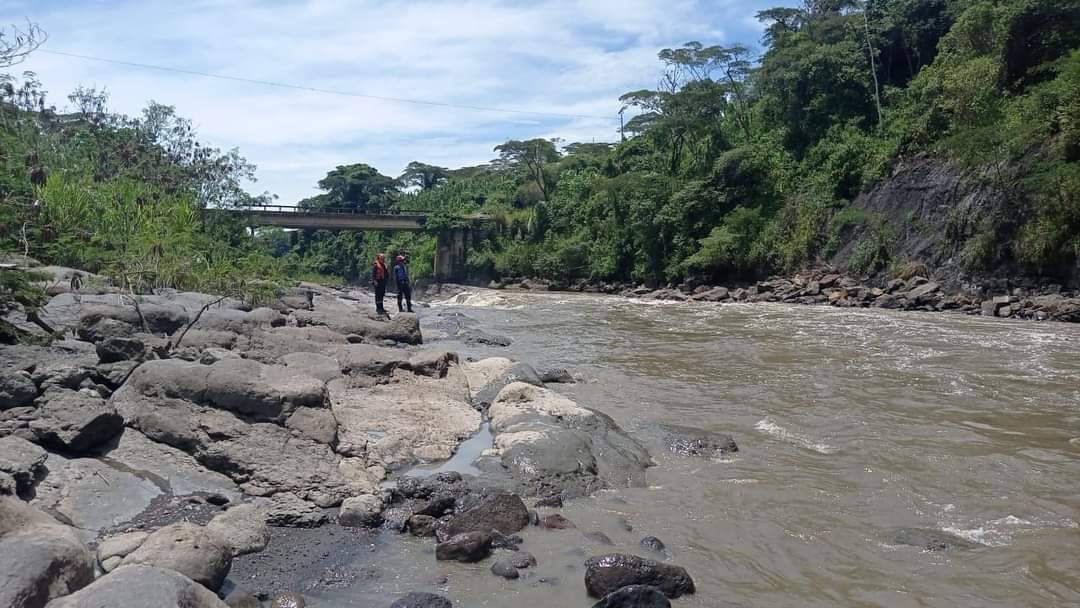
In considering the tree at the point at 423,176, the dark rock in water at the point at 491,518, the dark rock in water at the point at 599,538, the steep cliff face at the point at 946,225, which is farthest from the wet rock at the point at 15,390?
the tree at the point at 423,176

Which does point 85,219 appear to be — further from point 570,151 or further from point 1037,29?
point 570,151

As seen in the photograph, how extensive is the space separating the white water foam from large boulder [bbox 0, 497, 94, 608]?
6.10 metres

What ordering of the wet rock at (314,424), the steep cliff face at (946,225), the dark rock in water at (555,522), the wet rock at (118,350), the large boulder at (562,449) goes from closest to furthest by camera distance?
1. the dark rock in water at (555,522)
2. the large boulder at (562,449)
3. the wet rock at (314,424)
4. the wet rock at (118,350)
5. the steep cliff face at (946,225)

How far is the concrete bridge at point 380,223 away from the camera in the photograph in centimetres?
4100

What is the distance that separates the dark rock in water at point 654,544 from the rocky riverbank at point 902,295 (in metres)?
17.9

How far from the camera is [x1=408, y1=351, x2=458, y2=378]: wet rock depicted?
31.1 ft

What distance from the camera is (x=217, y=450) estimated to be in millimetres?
5781

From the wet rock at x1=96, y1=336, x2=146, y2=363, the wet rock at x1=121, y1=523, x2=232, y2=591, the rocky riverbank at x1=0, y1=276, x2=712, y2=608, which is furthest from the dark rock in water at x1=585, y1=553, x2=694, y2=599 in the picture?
the wet rock at x1=96, y1=336, x2=146, y2=363

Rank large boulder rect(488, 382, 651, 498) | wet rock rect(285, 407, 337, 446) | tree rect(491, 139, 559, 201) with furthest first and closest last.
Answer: tree rect(491, 139, 559, 201) < wet rock rect(285, 407, 337, 446) < large boulder rect(488, 382, 651, 498)

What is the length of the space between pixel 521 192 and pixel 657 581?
165 feet

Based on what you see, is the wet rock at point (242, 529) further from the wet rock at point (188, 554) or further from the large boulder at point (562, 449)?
the large boulder at point (562, 449)

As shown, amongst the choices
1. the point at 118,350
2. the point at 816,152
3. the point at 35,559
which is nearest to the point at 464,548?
the point at 35,559

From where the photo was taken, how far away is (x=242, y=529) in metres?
4.78

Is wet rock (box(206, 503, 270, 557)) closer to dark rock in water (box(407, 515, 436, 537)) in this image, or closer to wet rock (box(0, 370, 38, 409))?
dark rock in water (box(407, 515, 436, 537))
